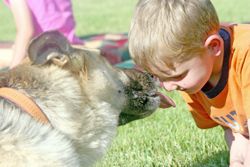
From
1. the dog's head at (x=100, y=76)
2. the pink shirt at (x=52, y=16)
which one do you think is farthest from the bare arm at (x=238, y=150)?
the pink shirt at (x=52, y=16)

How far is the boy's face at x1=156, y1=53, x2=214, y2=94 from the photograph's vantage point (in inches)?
129

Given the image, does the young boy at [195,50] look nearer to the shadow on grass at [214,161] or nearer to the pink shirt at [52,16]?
the shadow on grass at [214,161]

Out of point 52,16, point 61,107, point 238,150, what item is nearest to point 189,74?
point 61,107

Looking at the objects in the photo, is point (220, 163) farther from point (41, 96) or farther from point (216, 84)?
point (41, 96)

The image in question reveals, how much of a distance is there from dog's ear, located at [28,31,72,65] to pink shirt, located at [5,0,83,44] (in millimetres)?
4039

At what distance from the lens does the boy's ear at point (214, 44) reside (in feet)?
10.7

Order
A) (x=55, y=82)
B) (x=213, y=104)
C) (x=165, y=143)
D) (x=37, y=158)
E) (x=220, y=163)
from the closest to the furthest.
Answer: (x=37, y=158) < (x=55, y=82) < (x=213, y=104) < (x=220, y=163) < (x=165, y=143)

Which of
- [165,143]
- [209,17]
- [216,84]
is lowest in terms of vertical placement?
[165,143]

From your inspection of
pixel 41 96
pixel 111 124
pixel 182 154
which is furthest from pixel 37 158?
pixel 182 154

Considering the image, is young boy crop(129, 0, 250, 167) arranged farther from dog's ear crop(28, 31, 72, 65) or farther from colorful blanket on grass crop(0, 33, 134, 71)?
colorful blanket on grass crop(0, 33, 134, 71)

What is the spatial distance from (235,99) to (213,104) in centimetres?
21

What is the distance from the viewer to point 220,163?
4250mm

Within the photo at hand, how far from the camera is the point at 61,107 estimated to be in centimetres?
308

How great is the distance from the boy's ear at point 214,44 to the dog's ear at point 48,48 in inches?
30.1
